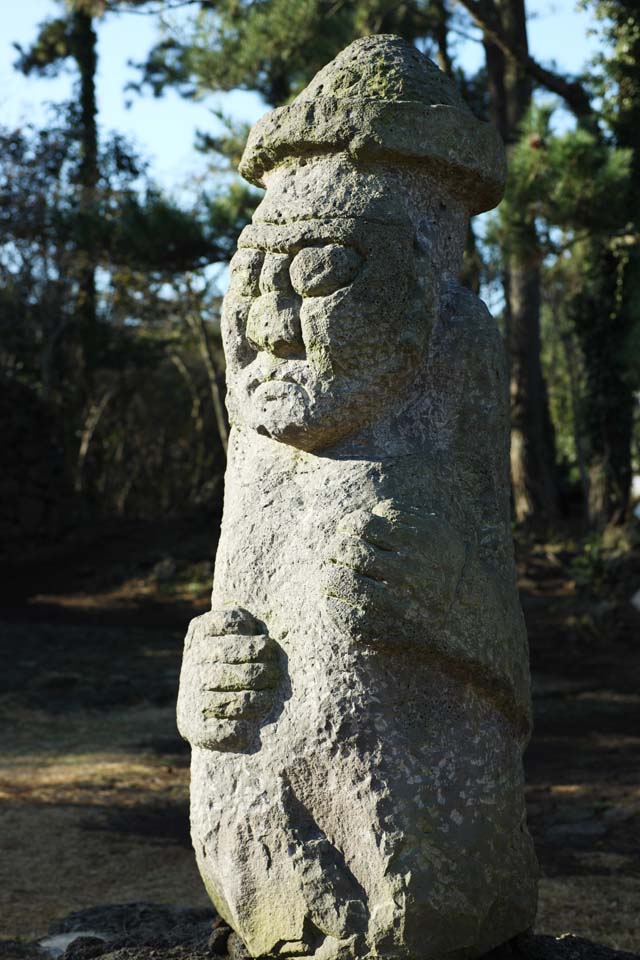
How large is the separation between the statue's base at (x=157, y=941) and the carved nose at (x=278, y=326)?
1.54m

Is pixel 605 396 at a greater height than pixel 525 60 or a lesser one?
lesser

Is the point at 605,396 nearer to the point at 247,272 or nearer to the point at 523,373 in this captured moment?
the point at 523,373

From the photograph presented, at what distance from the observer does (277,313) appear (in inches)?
110

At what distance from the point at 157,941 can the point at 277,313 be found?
1.95m

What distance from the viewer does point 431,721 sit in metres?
2.67

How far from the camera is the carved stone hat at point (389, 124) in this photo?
111 inches

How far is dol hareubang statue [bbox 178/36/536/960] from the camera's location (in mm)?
2613

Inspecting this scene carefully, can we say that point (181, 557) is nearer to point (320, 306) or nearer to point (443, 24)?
point (443, 24)

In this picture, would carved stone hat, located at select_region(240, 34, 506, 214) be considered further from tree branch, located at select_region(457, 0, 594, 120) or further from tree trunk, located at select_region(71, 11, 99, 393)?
tree trunk, located at select_region(71, 11, 99, 393)

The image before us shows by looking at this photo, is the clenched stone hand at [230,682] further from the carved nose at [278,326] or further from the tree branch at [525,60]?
the tree branch at [525,60]

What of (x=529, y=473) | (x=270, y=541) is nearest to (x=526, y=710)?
(x=270, y=541)

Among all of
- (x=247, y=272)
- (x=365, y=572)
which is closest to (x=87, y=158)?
(x=247, y=272)

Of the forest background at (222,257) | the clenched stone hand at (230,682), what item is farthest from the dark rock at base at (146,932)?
the forest background at (222,257)

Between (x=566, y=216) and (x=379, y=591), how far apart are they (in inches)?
262
